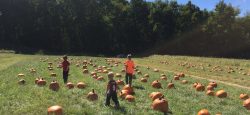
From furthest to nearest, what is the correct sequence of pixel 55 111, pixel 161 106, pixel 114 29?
pixel 114 29, pixel 161 106, pixel 55 111

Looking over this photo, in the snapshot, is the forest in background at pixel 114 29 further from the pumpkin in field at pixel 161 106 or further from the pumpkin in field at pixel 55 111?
the pumpkin in field at pixel 55 111

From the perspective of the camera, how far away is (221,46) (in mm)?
87438

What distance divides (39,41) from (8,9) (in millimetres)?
10422

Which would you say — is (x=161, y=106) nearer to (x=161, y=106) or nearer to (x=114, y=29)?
(x=161, y=106)

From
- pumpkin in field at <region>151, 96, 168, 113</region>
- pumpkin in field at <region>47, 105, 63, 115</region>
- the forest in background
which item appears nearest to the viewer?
pumpkin in field at <region>47, 105, 63, 115</region>

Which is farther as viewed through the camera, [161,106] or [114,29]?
[114,29]

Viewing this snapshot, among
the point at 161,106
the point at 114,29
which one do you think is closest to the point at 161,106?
the point at 161,106

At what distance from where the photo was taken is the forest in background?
85.5 metres

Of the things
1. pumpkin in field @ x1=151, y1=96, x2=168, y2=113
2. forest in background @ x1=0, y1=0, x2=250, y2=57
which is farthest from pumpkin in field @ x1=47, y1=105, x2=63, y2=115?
forest in background @ x1=0, y1=0, x2=250, y2=57

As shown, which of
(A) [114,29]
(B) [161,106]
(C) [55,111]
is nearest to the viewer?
(C) [55,111]

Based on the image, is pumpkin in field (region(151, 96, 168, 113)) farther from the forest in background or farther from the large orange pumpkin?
the forest in background

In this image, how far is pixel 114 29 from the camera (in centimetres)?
8975

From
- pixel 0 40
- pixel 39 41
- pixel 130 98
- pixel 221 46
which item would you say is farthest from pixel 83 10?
pixel 130 98

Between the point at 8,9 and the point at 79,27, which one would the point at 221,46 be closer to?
the point at 79,27
